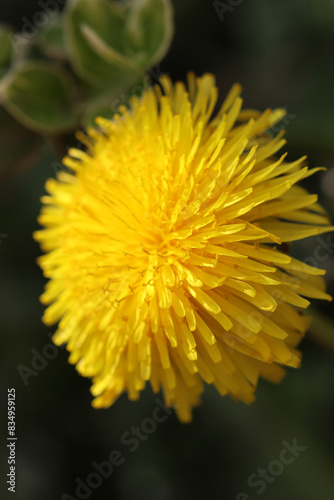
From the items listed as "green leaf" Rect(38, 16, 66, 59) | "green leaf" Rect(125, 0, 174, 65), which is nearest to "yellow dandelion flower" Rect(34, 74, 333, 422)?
"green leaf" Rect(125, 0, 174, 65)

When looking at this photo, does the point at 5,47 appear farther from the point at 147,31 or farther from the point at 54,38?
the point at 147,31

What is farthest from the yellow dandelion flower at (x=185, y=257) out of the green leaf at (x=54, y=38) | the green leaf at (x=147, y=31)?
the green leaf at (x=54, y=38)

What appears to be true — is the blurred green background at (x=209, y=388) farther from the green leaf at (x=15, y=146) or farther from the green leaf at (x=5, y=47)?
the green leaf at (x=5, y=47)

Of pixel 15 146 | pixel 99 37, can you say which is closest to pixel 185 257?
pixel 99 37

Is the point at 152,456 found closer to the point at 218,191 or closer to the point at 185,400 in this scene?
the point at 185,400

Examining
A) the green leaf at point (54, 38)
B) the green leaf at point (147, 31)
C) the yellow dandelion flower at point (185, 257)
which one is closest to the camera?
the yellow dandelion flower at point (185, 257)

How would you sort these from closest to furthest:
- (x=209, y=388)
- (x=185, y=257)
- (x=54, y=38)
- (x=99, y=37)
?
1. (x=185, y=257)
2. (x=99, y=37)
3. (x=54, y=38)
4. (x=209, y=388)

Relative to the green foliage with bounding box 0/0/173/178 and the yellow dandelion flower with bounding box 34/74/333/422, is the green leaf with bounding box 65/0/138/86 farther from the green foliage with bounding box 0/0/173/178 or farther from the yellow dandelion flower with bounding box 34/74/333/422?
the yellow dandelion flower with bounding box 34/74/333/422
